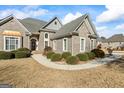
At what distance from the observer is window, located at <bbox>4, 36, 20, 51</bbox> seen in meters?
23.2

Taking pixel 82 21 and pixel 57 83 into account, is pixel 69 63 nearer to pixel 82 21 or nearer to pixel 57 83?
pixel 57 83

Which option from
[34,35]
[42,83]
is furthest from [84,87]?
[34,35]

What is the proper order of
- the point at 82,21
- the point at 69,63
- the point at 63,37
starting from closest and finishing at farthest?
1. the point at 69,63
2. the point at 82,21
3. the point at 63,37

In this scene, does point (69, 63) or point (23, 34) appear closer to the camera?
point (69, 63)

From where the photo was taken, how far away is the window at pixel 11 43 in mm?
23230

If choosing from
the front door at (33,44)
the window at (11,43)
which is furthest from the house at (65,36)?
the front door at (33,44)

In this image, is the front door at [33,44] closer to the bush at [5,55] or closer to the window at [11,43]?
the window at [11,43]

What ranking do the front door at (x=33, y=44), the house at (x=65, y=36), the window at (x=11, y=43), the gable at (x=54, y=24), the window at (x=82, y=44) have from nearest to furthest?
the house at (x=65, y=36) < the window at (x=82, y=44) < the window at (x=11, y=43) < the front door at (x=33, y=44) < the gable at (x=54, y=24)

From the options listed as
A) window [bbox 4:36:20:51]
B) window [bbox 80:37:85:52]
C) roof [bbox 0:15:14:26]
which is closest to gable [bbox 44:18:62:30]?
window [bbox 4:36:20:51]

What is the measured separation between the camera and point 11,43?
23750mm

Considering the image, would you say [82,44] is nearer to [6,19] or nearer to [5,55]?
[5,55]

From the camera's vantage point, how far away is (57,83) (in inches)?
328

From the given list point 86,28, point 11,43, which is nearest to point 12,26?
point 11,43

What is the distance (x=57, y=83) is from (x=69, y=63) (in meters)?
6.65
